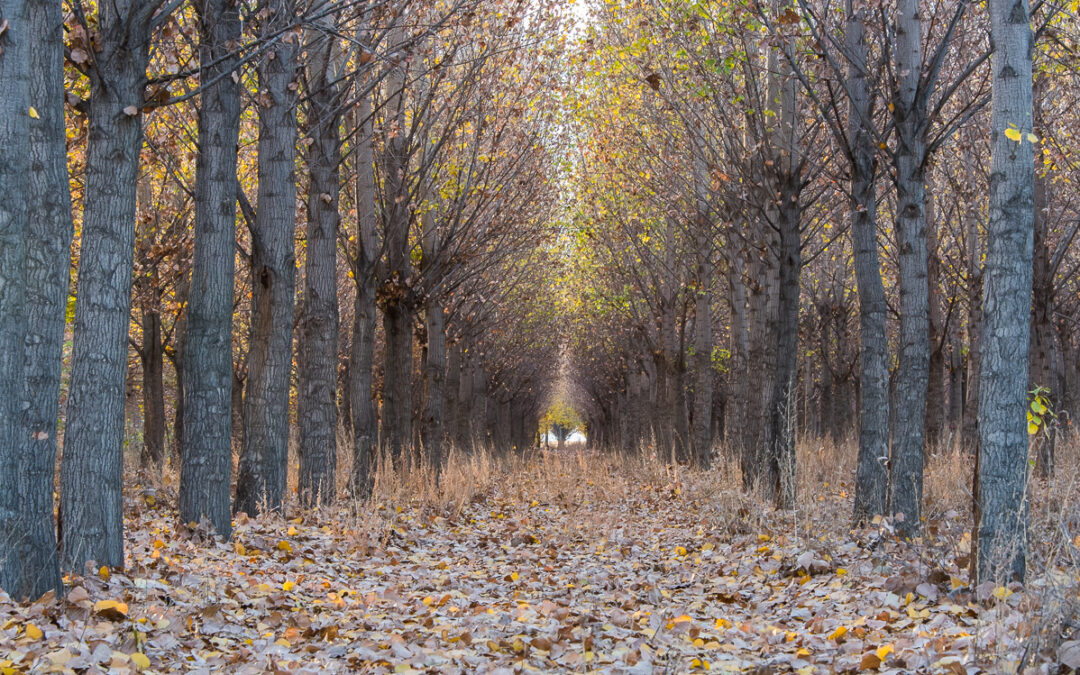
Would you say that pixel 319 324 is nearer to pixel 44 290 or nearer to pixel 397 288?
pixel 397 288

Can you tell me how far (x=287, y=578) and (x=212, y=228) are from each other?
305cm

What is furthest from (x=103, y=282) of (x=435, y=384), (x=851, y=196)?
(x=435, y=384)

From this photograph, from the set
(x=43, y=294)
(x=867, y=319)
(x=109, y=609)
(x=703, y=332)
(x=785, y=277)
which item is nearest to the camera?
(x=109, y=609)

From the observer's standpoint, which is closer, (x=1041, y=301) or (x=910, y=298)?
(x=910, y=298)

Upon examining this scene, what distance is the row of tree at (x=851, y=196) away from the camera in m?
5.32

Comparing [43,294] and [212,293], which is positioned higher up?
[212,293]

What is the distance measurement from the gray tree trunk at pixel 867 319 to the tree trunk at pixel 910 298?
0.67 m

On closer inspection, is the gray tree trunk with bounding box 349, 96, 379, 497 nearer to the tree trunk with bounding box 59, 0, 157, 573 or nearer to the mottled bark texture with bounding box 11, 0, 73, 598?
the tree trunk with bounding box 59, 0, 157, 573

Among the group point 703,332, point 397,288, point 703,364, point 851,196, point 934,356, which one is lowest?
point 703,364

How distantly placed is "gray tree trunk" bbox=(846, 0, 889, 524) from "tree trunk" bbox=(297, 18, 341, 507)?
223 inches

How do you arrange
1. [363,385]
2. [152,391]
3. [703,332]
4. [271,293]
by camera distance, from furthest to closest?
[703,332] < [152,391] < [363,385] < [271,293]

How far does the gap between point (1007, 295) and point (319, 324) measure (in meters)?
7.19

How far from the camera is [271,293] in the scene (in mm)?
8688

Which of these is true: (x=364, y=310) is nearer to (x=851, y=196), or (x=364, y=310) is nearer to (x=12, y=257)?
(x=851, y=196)
